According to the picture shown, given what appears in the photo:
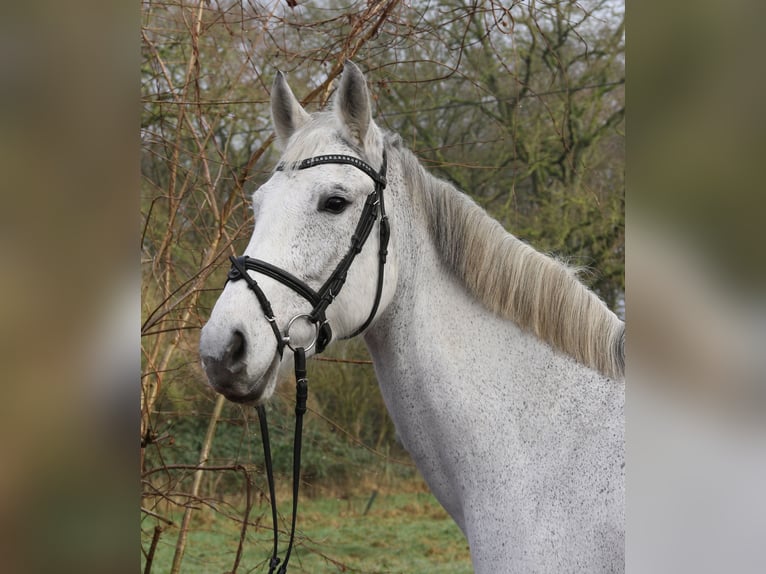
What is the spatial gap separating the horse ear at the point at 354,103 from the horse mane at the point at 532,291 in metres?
0.36

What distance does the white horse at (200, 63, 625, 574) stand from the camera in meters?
1.71

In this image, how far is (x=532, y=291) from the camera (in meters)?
1.86

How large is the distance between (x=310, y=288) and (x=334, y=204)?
24 centimetres

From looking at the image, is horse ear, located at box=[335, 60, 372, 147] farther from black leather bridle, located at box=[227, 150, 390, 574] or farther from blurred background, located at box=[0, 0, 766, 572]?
blurred background, located at box=[0, 0, 766, 572]

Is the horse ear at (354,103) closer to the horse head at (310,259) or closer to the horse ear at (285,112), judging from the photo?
the horse head at (310,259)

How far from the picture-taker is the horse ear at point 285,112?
1950 mm

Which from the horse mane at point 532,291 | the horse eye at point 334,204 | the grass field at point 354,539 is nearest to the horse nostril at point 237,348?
the horse eye at point 334,204

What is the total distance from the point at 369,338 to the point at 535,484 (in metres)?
0.61

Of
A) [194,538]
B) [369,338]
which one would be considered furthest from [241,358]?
[194,538]

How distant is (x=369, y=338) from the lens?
1.95 meters
